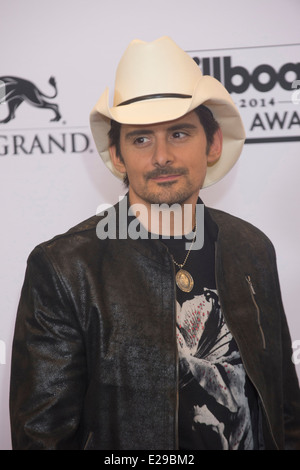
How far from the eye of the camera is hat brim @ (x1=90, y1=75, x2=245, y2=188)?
1.90 meters

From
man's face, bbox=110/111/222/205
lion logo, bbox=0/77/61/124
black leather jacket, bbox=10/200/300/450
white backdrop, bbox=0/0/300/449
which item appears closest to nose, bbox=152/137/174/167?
man's face, bbox=110/111/222/205

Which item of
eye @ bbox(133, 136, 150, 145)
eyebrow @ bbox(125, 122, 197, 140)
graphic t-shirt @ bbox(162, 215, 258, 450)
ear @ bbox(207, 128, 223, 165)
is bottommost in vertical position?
graphic t-shirt @ bbox(162, 215, 258, 450)

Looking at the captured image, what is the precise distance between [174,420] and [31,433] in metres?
0.43

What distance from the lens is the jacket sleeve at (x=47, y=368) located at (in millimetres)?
1711

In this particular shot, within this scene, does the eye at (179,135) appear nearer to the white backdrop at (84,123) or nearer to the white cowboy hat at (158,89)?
the white cowboy hat at (158,89)

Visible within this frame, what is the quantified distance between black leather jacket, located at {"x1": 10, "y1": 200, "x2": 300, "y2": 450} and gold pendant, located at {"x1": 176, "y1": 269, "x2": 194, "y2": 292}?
37 mm

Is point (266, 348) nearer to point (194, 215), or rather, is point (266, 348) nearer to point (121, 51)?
point (194, 215)

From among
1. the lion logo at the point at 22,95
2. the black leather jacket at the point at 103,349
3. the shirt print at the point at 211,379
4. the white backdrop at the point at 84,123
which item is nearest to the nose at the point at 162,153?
the black leather jacket at the point at 103,349

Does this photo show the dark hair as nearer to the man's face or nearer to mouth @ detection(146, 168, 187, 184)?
the man's face

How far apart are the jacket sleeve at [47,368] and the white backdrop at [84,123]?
0.82 m

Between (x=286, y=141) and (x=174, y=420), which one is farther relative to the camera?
(x=286, y=141)

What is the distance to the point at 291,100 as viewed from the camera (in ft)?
8.49

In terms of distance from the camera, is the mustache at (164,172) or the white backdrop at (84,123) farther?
the white backdrop at (84,123)
